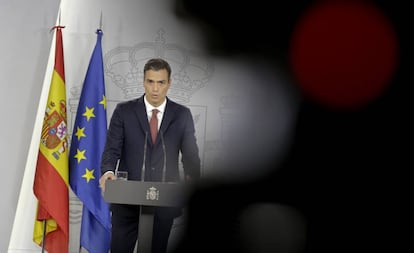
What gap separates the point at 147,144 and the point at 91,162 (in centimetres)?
53

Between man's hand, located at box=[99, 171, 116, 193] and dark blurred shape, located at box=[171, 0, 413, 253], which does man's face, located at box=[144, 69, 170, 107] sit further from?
man's hand, located at box=[99, 171, 116, 193]

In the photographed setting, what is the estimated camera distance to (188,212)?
5.07m

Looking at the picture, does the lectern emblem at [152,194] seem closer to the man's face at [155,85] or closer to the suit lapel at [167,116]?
the suit lapel at [167,116]

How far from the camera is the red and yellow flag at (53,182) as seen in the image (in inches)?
183

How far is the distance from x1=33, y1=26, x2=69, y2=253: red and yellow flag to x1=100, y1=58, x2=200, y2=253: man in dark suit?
0.38 metres

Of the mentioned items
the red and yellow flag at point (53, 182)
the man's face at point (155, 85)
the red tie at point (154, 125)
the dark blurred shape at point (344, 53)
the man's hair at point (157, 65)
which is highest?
the dark blurred shape at point (344, 53)

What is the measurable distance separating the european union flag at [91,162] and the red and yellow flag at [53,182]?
0.10m

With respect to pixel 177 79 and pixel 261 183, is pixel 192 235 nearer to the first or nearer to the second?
pixel 261 183

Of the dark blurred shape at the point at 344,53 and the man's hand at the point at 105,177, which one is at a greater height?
the dark blurred shape at the point at 344,53

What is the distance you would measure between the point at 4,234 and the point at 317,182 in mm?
2815

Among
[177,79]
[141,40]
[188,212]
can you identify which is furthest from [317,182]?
[141,40]

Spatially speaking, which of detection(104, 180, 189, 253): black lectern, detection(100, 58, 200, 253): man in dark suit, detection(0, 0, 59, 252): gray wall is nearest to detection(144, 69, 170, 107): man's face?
detection(100, 58, 200, 253): man in dark suit

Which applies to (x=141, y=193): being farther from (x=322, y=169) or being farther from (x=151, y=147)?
(x=322, y=169)

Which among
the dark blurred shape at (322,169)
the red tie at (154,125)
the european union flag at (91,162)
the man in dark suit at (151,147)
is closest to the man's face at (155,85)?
the man in dark suit at (151,147)
